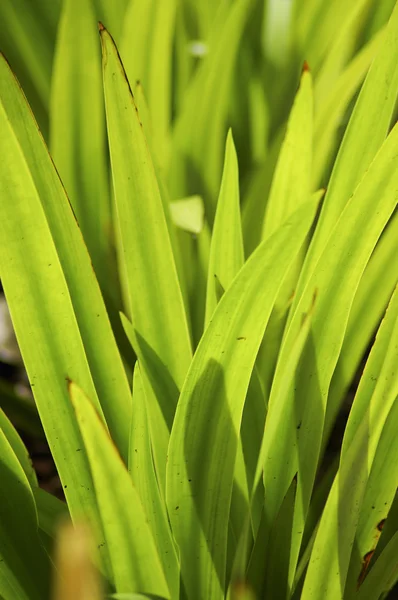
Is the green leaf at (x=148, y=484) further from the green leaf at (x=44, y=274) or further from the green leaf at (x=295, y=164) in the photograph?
the green leaf at (x=295, y=164)

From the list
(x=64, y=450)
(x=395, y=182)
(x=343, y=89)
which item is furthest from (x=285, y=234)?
(x=343, y=89)

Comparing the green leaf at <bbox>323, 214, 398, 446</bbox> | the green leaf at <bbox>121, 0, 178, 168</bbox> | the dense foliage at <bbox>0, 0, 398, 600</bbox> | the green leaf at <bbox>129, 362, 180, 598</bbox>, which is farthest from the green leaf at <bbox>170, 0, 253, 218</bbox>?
the green leaf at <bbox>129, 362, 180, 598</bbox>

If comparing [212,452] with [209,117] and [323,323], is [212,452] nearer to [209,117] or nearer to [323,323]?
[323,323]

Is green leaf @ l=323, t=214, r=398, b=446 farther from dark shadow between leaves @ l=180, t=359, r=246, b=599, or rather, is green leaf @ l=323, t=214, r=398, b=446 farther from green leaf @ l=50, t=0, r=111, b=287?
green leaf @ l=50, t=0, r=111, b=287

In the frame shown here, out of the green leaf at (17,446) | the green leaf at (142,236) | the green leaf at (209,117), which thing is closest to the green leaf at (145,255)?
the green leaf at (142,236)

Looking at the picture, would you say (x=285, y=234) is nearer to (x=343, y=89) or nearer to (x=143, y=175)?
(x=143, y=175)

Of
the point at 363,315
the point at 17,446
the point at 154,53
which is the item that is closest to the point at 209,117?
the point at 154,53
